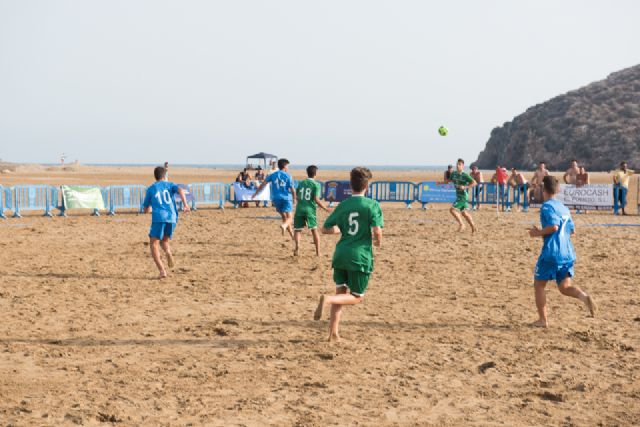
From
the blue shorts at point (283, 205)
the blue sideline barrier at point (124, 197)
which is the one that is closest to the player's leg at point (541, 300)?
the blue shorts at point (283, 205)

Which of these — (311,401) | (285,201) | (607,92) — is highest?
(607,92)

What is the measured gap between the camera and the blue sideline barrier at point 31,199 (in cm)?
2222

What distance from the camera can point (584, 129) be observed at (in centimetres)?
9625

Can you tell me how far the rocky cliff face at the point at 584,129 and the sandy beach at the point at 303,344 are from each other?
8254cm

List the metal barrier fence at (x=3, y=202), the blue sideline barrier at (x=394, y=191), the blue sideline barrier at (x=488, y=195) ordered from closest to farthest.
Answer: the metal barrier fence at (x=3, y=202)
the blue sideline barrier at (x=488, y=195)
the blue sideline barrier at (x=394, y=191)

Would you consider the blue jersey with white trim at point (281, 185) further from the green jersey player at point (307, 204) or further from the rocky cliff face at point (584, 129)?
the rocky cliff face at point (584, 129)

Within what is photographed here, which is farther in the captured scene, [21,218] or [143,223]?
[21,218]

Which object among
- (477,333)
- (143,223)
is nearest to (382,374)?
(477,333)

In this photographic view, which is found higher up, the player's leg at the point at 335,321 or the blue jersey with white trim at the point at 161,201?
the blue jersey with white trim at the point at 161,201

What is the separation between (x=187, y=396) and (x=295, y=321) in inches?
107

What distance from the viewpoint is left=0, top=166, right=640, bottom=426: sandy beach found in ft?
16.8

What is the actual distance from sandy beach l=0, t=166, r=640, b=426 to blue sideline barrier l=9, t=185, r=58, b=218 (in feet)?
30.8

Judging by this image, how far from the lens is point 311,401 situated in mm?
5266

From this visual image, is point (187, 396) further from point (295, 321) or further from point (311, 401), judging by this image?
point (295, 321)
